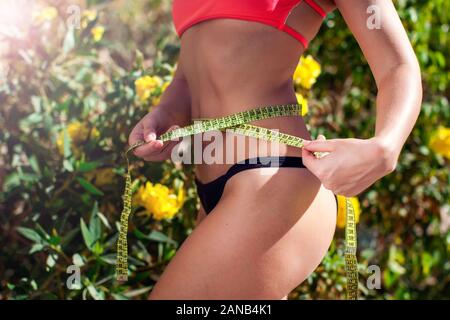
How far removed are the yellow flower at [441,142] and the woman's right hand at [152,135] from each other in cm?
187

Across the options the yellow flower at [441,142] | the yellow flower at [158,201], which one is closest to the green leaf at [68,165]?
the yellow flower at [158,201]

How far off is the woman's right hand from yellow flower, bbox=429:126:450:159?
1.87m

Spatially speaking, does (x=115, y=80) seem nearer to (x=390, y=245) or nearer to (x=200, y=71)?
(x=200, y=71)

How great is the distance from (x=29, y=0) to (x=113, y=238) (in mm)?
1142

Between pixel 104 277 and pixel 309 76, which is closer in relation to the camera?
pixel 104 277

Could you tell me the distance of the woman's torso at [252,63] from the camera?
1480 mm

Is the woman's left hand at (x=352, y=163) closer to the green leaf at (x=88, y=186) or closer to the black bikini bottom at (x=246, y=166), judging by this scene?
the black bikini bottom at (x=246, y=166)

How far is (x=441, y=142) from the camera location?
3.19 meters

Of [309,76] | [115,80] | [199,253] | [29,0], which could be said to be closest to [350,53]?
[309,76]

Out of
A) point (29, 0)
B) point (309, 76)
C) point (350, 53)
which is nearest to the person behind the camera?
point (309, 76)

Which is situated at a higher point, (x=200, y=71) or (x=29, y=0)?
(x=29, y=0)

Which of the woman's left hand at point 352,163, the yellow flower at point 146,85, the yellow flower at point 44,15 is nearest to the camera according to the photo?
the woman's left hand at point 352,163

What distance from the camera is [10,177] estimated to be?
241 cm

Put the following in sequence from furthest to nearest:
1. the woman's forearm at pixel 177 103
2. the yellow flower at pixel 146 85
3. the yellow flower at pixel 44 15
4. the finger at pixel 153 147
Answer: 1. the yellow flower at pixel 44 15
2. the yellow flower at pixel 146 85
3. the woman's forearm at pixel 177 103
4. the finger at pixel 153 147
